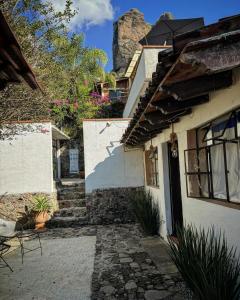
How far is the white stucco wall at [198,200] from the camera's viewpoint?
4.11m

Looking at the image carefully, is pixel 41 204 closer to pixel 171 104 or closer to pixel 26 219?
pixel 26 219

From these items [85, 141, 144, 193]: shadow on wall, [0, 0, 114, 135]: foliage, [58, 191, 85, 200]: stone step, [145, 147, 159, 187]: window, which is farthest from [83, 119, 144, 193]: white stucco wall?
[0, 0, 114, 135]: foliage

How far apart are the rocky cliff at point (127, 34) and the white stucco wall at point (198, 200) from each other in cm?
3514

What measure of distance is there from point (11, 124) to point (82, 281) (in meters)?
4.89

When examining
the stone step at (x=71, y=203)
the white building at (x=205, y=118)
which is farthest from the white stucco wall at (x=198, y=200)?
the stone step at (x=71, y=203)

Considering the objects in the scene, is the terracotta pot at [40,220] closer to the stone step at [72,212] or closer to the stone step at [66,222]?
the stone step at [66,222]

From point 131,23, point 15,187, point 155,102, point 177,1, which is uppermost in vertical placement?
point 131,23

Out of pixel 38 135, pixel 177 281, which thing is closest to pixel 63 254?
pixel 177 281

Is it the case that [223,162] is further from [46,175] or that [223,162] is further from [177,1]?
[177,1]

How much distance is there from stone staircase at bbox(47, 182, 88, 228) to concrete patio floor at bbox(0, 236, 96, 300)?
275 cm

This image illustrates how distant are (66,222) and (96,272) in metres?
5.92

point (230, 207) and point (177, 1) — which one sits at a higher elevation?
point (177, 1)

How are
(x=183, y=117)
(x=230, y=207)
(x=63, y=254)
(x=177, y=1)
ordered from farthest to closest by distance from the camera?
(x=177, y=1)
(x=63, y=254)
(x=183, y=117)
(x=230, y=207)

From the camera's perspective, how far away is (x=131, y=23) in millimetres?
45281
